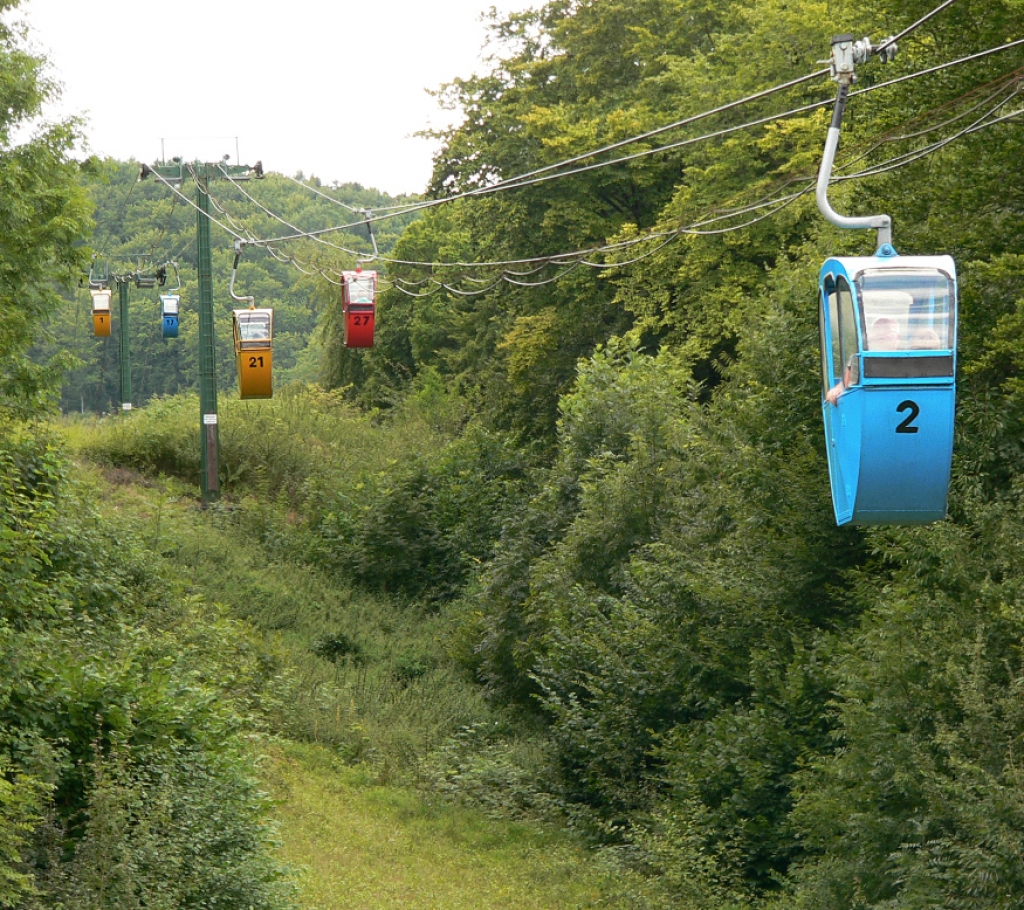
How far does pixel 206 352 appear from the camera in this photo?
28766mm

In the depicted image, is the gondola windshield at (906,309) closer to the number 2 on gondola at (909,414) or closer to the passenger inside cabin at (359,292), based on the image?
the number 2 on gondola at (909,414)

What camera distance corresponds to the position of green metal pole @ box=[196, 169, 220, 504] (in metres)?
28.0

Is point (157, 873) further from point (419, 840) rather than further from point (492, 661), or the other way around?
point (492, 661)

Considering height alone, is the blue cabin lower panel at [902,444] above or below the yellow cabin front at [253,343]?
below

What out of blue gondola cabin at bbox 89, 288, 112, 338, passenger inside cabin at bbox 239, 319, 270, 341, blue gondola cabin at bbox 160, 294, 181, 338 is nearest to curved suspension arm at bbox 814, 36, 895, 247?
passenger inside cabin at bbox 239, 319, 270, 341

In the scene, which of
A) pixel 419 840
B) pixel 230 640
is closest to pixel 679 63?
pixel 230 640

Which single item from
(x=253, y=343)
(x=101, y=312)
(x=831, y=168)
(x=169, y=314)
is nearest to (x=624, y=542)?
(x=253, y=343)

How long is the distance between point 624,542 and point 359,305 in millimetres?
6645

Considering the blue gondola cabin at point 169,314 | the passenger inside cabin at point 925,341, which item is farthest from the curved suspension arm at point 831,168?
the blue gondola cabin at point 169,314

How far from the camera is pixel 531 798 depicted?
1944 cm

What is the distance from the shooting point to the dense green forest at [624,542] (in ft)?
38.4

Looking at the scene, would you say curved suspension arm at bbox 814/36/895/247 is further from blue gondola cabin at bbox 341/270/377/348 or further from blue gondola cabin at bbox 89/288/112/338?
blue gondola cabin at bbox 89/288/112/338

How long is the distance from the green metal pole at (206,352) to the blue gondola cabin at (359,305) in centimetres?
907

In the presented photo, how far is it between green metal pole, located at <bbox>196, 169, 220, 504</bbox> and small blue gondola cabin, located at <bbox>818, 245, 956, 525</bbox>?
21.3 meters
